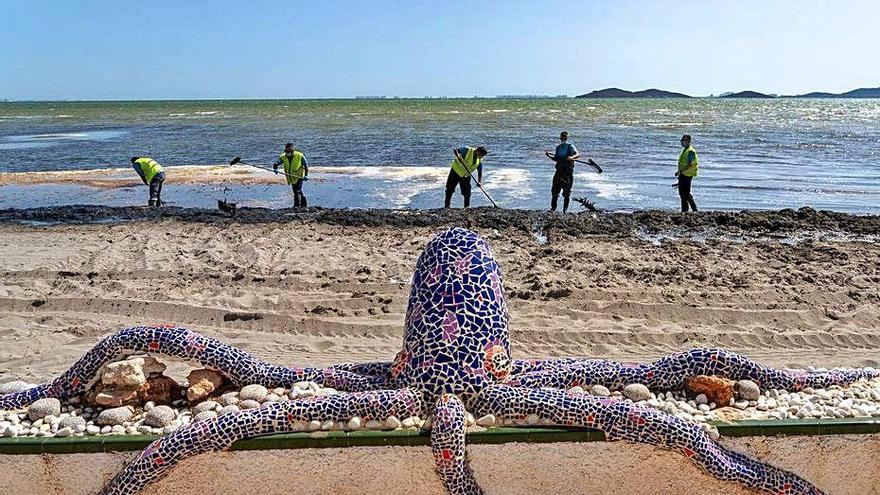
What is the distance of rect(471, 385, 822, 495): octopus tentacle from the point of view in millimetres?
3842

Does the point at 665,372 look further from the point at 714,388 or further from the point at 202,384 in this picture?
the point at 202,384

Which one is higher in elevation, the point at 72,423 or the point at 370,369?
the point at 370,369

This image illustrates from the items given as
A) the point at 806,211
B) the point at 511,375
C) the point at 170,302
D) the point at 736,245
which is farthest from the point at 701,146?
the point at 511,375

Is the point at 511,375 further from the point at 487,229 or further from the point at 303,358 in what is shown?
the point at 487,229

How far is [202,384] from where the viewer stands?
4.40 m

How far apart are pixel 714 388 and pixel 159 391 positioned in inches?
131

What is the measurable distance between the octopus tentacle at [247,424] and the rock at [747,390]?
1974mm

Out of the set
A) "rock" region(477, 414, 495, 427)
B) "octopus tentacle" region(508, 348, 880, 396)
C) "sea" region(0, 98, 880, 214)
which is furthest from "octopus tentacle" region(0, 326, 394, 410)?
"sea" region(0, 98, 880, 214)

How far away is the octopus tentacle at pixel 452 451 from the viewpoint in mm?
3725

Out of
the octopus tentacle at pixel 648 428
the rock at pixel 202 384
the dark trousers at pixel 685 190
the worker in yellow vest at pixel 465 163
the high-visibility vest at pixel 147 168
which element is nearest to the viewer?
the octopus tentacle at pixel 648 428

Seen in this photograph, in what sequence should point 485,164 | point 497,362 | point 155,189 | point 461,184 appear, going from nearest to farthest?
1. point 497,362
2. point 461,184
3. point 155,189
4. point 485,164

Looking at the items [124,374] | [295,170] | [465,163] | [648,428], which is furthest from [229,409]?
[295,170]

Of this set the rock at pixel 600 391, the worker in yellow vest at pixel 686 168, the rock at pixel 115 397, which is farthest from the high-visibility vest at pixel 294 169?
the rock at pixel 600 391

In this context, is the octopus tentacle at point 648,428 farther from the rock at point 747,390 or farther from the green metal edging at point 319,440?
the rock at point 747,390
